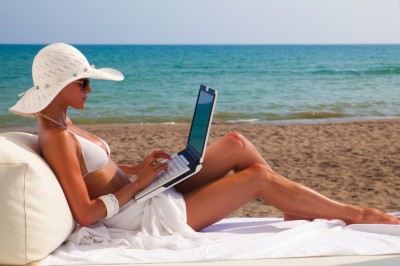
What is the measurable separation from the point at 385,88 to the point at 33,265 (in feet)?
70.7

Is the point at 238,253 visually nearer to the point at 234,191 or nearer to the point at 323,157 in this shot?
the point at 234,191

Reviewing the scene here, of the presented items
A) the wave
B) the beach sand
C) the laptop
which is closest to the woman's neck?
the laptop

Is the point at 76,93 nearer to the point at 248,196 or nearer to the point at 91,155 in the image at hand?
A: the point at 91,155

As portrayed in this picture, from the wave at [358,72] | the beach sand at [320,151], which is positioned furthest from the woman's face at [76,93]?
the wave at [358,72]

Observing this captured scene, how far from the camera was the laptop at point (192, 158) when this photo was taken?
126 inches

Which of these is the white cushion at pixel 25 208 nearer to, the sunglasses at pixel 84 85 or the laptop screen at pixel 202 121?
the sunglasses at pixel 84 85

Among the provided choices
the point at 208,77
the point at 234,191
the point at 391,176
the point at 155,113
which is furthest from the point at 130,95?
the point at 234,191

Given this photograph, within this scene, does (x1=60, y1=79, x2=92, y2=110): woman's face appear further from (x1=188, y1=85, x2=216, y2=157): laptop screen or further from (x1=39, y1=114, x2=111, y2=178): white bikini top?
(x1=188, y1=85, x2=216, y2=157): laptop screen

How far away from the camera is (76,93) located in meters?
3.17

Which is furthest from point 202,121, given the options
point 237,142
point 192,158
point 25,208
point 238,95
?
point 238,95

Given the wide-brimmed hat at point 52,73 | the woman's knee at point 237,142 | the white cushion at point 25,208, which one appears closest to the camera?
the white cushion at point 25,208

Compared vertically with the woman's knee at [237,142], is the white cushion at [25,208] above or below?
below

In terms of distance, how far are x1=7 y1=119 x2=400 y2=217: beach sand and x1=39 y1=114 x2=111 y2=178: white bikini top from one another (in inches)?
102

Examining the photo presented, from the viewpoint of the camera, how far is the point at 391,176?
Answer: 716 centimetres
